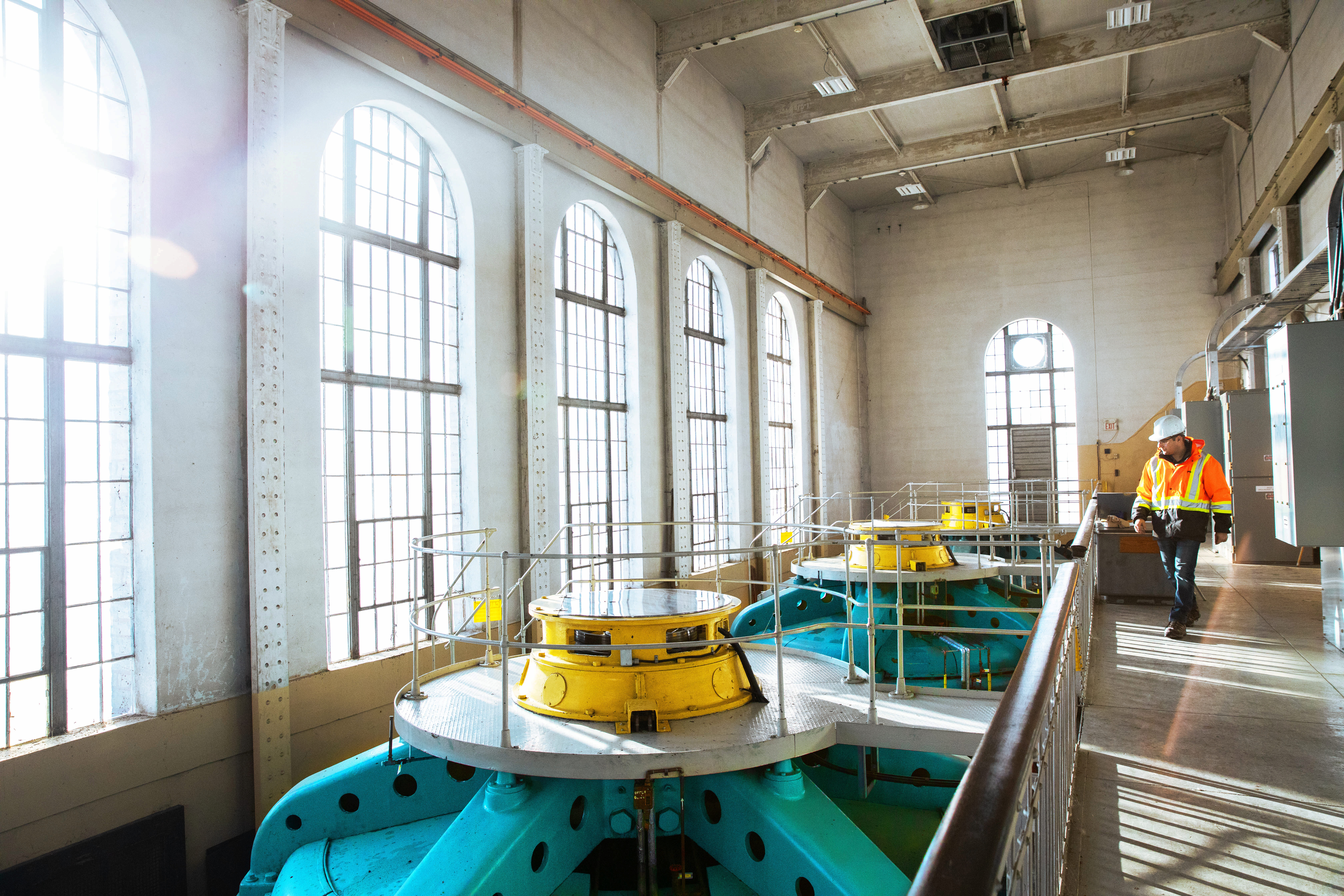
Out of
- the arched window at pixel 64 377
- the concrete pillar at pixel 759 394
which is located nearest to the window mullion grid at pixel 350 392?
the arched window at pixel 64 377

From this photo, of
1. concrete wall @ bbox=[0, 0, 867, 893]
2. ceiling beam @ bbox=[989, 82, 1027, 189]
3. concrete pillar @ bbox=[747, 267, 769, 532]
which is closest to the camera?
concrete wall @ bbox=[0, 0, 867, 893]

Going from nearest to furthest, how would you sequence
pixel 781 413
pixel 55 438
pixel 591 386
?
1. pixel 55 438
2. pixel 591 386
3. pixel 781 413

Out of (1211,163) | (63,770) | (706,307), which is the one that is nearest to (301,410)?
(63,770)

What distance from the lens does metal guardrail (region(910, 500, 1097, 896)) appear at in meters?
0.94

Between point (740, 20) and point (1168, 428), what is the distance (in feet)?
24.7

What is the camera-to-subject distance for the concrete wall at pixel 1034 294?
1720 centimetres

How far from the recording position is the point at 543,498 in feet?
27.7

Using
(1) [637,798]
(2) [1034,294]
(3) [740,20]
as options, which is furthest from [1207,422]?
(1) [637,798]

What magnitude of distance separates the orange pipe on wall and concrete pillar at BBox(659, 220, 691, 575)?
653 millimetres

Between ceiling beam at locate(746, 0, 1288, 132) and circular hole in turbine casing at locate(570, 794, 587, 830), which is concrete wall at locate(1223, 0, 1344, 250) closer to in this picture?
ceiling beam at locate(746, 0, 1288, 132)

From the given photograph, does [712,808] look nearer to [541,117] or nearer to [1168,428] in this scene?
[1168,428]

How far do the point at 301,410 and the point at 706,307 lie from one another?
8.15m

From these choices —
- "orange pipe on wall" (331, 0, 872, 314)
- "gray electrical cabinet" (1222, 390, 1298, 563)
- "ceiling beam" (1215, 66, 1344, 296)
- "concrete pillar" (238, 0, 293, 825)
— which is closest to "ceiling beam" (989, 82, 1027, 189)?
"ceiling beam" (1215, 66, 1344, 296)

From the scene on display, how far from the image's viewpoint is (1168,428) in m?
6.93
